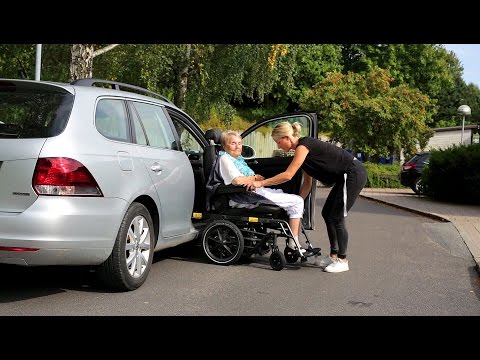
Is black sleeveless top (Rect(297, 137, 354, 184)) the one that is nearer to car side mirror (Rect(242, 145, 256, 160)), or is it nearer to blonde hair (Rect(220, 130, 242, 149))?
blonde hair (Rect(220, 130, 242, 149))

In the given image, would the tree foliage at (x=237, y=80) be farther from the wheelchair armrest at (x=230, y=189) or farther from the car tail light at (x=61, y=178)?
the car tail light at (x=61, y=178)

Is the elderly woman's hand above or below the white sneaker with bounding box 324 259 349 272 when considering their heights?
above

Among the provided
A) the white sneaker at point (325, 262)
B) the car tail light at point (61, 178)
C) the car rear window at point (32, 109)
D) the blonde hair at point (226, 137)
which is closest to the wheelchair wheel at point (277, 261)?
the white sneaker at point (325, 262)

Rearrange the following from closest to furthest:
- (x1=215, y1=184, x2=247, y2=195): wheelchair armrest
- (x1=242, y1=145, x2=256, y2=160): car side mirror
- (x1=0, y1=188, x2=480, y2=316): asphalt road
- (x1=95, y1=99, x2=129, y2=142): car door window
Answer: (x1=0, y1=188, x2=480, y2=316): asphalt road, (x1=95, y1=99, x2=129, y2=142): car door window, (x1=215, y1=184, x2=247, y2=195): wheelchair armrest, (x1=242, y1=145, x2=256, y2=160): car side mirror

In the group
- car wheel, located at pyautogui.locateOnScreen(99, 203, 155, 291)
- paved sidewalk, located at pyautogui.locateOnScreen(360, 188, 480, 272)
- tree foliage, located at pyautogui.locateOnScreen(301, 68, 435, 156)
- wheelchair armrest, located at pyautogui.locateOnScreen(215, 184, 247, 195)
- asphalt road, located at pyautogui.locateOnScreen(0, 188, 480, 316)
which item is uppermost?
tree foliage, located at pyautogui.locateOnScreen(301, 68, 435, 156)

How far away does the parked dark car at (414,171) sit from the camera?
957 inches

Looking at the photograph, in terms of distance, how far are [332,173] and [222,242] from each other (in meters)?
1.47

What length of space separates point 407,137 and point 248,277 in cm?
2874

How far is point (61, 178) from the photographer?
5340mm

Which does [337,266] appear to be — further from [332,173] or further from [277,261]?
[332,173]

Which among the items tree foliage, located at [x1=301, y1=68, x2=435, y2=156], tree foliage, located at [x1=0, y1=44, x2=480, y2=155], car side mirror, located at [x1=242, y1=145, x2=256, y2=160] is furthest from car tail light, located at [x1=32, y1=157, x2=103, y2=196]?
tree foliage, located at [x1=301, y1=68, x2=435, y2=156]

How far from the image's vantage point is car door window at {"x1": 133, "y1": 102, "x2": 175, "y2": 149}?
6828 mm
